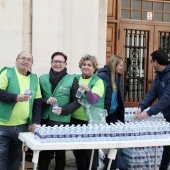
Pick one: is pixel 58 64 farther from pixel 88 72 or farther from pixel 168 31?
pixel 168 31

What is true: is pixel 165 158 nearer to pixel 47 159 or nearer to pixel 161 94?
pixel 161 94

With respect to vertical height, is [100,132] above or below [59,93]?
below

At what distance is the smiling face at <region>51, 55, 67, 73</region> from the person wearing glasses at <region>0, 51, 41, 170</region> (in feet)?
0.90

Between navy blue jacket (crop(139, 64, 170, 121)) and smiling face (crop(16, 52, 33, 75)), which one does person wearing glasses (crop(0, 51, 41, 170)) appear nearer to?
smiling face (crop(16, 52, 33, 75))

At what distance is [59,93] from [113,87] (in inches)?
Result: 42.0

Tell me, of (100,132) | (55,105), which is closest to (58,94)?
(55,105)

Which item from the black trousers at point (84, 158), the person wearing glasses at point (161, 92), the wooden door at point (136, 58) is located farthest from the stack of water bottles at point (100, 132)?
the wooden door at point (136, 58)

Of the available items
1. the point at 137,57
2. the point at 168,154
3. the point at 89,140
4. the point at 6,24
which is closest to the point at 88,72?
the point at 89,140

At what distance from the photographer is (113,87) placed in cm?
580

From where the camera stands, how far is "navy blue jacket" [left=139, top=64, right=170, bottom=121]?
5434 millimetres

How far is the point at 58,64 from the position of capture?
502cm

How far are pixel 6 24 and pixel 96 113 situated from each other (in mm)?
2833

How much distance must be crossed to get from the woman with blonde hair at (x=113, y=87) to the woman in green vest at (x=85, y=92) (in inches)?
14.3

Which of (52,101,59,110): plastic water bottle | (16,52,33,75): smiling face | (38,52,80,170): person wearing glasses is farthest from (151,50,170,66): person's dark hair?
(16,52,33,75): smiling face
